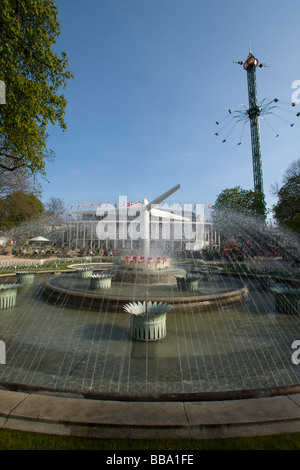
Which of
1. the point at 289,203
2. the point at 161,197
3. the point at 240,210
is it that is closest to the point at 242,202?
the point at 240,210

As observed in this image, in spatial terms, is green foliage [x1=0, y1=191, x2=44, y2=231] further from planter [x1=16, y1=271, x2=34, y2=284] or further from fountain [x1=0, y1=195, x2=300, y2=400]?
fountain [x1=0, y1=195, x2=300, y2=400]

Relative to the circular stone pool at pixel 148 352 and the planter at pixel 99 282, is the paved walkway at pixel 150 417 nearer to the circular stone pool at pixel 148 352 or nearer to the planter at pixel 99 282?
the circular stone pool at pixel 148 352

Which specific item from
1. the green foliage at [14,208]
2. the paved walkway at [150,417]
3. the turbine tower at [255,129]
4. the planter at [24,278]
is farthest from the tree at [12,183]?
the turbine tower at [255,129]

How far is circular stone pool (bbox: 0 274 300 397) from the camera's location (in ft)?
14.2

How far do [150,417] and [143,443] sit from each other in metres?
0.28

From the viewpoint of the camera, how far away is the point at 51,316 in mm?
8492

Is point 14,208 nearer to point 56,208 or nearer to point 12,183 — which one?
point 12,183

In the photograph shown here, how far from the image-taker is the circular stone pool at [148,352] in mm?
4336

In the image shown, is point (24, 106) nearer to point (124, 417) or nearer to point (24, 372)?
point (24, 372)

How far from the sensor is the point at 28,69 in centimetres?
1035

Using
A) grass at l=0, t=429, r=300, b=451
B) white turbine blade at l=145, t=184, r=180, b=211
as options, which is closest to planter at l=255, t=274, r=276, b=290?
white turbine blade at l=145, t=184, r=180, b=211

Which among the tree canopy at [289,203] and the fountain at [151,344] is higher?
the tree canopy at [289,203]

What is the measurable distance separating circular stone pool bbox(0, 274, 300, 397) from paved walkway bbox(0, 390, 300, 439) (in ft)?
1.26

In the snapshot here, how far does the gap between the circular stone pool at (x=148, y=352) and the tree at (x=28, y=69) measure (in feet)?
22.3
